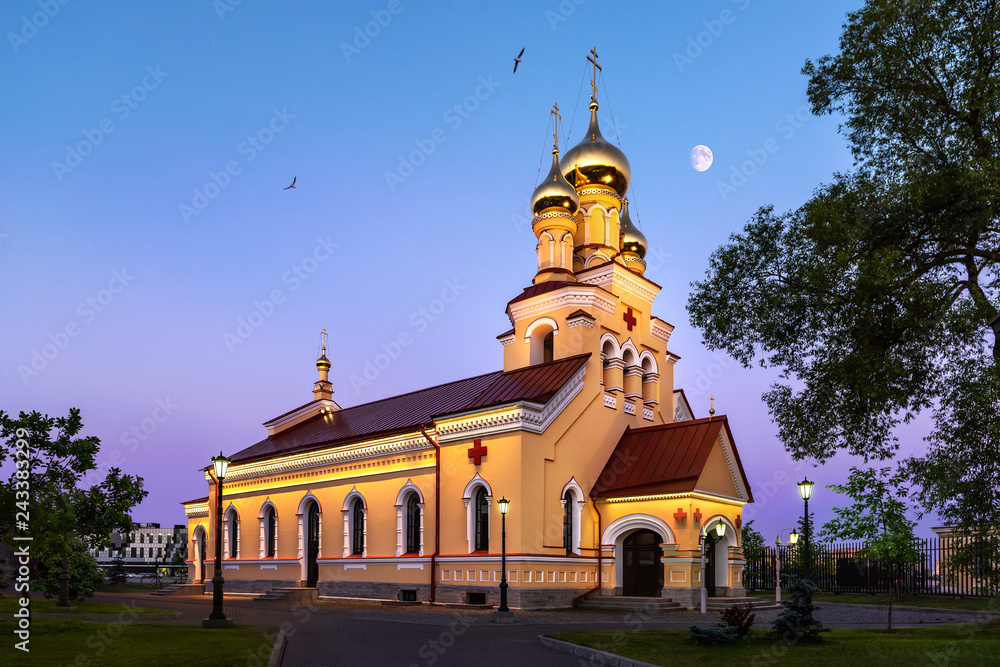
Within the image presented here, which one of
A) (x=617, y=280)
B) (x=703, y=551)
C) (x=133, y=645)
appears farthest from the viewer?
(x=617, y=280)

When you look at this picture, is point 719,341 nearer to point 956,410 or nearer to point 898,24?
point 956,410

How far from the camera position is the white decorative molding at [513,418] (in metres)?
23.1

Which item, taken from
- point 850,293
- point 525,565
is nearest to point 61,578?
point 525,565

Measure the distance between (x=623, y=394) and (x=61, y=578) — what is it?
18.3 m

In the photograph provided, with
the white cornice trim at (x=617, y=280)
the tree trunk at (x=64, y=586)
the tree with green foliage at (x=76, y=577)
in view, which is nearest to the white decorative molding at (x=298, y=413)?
the tree with green foliage at (x=76, y=577)

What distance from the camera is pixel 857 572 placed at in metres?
31.0

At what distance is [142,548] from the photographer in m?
104

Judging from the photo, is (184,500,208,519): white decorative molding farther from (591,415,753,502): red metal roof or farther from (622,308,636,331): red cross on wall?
(622,308,636,331): red cross on wall

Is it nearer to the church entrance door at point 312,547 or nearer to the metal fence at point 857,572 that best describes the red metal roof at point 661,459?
the metal fence at point 857,572

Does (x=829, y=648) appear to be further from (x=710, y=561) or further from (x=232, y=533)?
(x=232, y=533)

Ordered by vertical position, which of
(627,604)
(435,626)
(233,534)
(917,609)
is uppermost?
(435,626)

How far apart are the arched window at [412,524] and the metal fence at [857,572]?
39.1 ft

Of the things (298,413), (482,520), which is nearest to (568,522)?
(482,520)

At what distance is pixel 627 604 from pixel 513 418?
6.21m
